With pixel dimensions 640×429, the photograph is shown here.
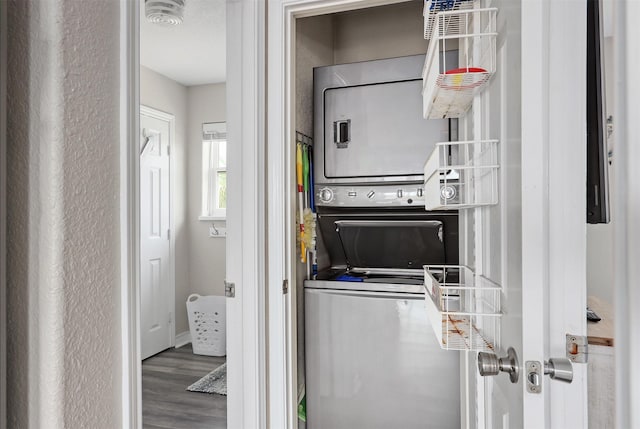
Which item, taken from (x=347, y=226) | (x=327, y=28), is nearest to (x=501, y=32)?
(x=347, y=226)

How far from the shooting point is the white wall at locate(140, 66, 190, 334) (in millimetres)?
3850

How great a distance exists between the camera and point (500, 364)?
796mm

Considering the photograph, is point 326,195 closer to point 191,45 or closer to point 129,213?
point 129,213

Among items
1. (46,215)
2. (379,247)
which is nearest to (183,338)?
(379,247)

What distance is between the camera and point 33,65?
70 centimetres

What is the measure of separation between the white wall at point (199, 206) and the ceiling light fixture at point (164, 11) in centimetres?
142

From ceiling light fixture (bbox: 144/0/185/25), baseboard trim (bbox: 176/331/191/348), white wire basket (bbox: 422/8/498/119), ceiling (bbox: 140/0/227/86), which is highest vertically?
ceiling (bbox: 140/0/227/86)

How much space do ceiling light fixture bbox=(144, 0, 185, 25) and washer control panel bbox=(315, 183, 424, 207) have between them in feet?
4.65

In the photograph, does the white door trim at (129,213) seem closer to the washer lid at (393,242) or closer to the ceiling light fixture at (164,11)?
the washer lid at (393,242)

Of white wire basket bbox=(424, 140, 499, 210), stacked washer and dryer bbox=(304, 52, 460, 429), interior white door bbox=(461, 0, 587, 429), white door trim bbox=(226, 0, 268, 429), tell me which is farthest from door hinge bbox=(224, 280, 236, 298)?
interior white door bbox=(461, 0, 587, 429)

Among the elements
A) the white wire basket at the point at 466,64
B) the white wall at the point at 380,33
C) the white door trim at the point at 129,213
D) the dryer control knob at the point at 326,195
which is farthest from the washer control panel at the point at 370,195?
the white door trim at the point at 129,213

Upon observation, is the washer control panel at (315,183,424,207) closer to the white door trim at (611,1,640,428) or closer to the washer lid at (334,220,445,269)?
the washer lid at (334,220,445,269)

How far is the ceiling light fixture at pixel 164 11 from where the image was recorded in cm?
236

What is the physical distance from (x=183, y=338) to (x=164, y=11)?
2975 mm
